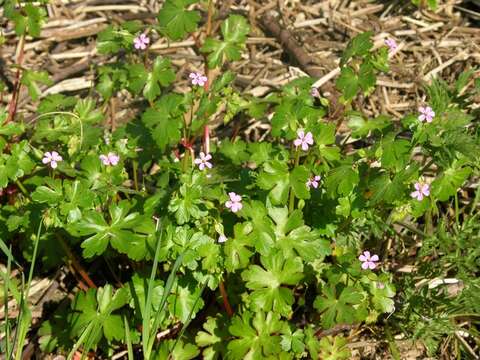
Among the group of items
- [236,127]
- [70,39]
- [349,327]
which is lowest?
[349,327]

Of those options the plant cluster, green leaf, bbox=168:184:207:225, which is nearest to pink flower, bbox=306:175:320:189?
the plant cluster

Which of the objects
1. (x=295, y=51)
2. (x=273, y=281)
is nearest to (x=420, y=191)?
(x=273, y=281)

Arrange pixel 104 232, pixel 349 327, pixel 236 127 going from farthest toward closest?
pixel 236 127 < pixel 349 327 < pixel 104 232

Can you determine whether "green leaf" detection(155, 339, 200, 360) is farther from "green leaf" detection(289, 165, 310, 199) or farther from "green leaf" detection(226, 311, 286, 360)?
"green leaf" detection(289, 165, 310, 199)

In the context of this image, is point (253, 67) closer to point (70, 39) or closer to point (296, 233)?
point (70, 39)

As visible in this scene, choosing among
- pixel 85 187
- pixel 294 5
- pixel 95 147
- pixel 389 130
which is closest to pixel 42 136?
pixel 95 147

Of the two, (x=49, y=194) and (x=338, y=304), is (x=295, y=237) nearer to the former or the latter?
(x=338, y=304)
